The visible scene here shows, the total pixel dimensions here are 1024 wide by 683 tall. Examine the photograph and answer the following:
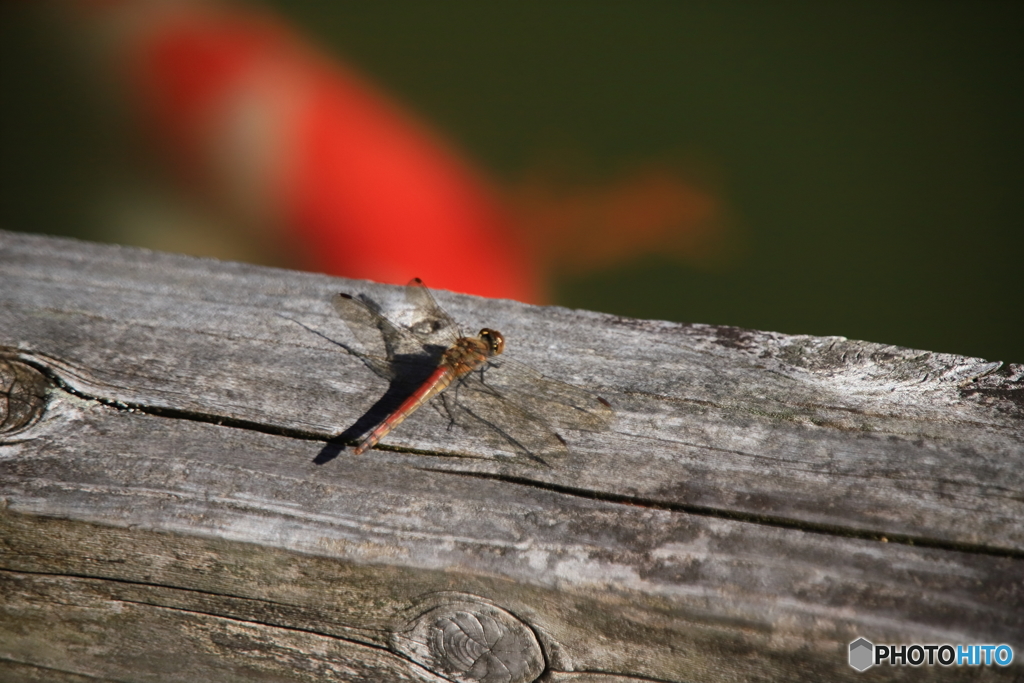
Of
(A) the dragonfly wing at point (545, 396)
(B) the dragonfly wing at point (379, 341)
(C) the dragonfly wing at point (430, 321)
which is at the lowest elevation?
(A) the dragonfly wing at point (545, 396)

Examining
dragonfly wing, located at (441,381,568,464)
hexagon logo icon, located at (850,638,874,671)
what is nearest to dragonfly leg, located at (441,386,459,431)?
dragonfly wing, located at (441,381,568,464)

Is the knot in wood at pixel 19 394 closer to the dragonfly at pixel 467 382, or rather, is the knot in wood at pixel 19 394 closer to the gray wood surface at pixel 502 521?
the gray wood surface at pixel 502 521

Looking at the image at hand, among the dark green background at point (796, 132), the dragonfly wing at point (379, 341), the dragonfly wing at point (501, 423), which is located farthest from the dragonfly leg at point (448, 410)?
the dark green background at point (796, 132)

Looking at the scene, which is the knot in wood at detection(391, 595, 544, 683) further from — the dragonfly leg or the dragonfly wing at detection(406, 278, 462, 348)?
the dragonfly wing at detection(406, 278, 462, 348)

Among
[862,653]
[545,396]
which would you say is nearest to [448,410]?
[545,396]

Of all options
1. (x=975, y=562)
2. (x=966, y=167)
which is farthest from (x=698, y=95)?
(x=975, y=562)

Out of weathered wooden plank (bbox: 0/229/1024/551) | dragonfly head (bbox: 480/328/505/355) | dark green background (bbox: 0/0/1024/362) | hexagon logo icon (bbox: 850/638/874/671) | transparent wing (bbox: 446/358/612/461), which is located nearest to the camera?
hexagon logo icon (bbox: 850/638/874/671)

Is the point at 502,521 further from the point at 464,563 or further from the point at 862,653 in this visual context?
the point at 862,653

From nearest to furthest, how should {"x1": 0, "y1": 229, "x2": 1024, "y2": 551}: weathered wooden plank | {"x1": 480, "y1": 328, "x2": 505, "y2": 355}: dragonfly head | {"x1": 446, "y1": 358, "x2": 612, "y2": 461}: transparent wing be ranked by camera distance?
{"x1": 0, "y1": 229, "x2": 1024, "y2": 551}: weathered wooden plank
{"x1": 446, "y1": 358, "x2": 612, "y2": 461}: transparent wing
{"x1": 480, "y1": 328, "x2": 505, "y2": 355}: dragonfly head
